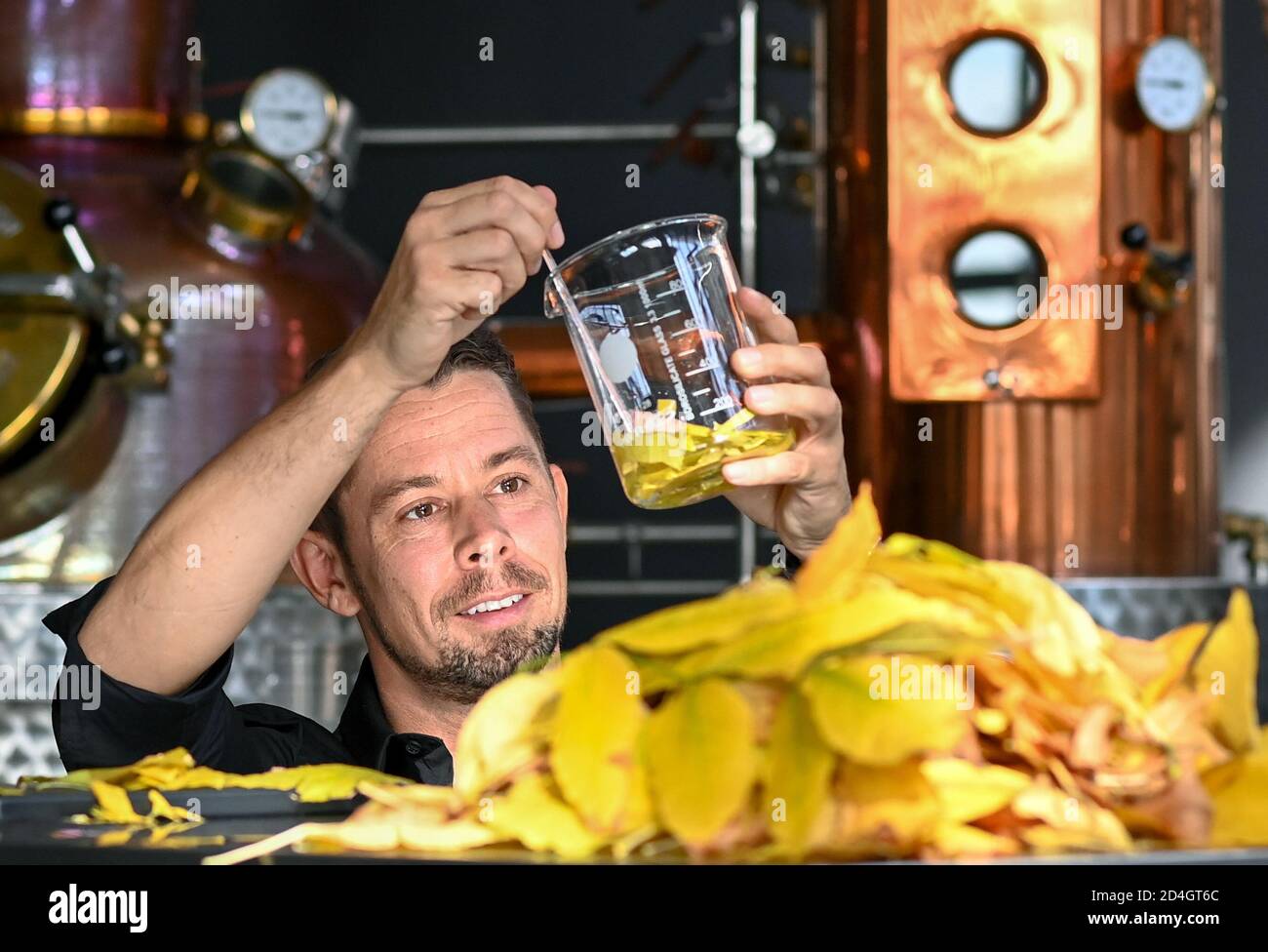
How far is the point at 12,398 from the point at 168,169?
359mm

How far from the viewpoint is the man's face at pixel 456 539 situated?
113 centimetres

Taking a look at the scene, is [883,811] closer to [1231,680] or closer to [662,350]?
[1231,680]

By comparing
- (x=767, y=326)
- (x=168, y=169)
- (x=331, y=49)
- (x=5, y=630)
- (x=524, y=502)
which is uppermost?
(x=331, y=49)

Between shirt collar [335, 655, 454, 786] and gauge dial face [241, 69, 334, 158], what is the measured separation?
0.97m

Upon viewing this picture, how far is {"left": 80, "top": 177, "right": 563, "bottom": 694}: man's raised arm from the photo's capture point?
2.57 ft

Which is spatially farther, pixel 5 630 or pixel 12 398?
pixel 12 398

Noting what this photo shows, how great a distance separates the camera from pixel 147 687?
1.07m

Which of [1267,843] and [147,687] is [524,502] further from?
[1267,843]

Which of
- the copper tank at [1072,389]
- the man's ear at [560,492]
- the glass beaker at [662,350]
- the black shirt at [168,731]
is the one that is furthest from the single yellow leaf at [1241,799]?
the copper tank at [1072,389]

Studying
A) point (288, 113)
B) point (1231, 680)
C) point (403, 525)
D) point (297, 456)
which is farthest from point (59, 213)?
point (1231, 680)

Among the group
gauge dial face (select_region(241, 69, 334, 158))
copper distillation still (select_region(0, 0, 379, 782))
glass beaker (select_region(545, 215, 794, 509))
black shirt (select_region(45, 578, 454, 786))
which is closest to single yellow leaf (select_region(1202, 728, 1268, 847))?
glass beaker (select_region(545, 215, 794, 509))

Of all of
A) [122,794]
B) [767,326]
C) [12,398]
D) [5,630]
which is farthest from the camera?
[12,398]
